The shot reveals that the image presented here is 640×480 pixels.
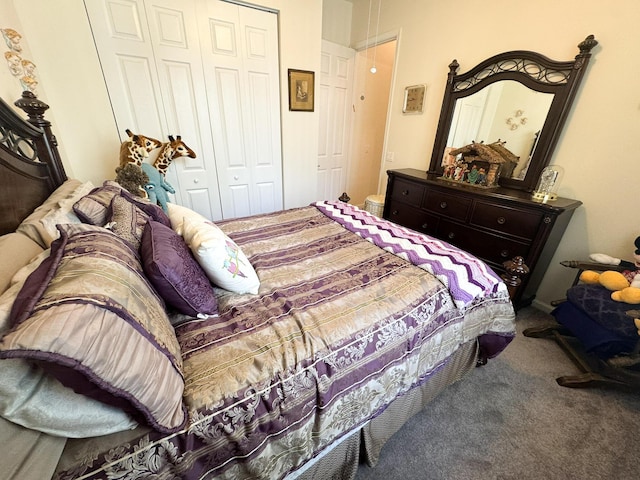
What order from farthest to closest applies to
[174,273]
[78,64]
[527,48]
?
[527,48] < [78,64] < [174,273]

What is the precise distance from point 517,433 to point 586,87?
233cm

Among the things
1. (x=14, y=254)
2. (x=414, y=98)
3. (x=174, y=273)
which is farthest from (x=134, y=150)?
(x=414, y=98)

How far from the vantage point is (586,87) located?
72.1 inches

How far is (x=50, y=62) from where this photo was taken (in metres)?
1.87

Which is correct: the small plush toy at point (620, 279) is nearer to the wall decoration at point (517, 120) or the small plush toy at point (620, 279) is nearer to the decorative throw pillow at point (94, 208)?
the wall decoration at point (517, 120)

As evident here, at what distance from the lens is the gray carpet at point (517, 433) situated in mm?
1176

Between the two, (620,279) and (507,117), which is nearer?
(620,279)

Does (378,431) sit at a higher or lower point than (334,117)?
lower

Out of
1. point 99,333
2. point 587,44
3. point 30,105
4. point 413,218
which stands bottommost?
point 413,218

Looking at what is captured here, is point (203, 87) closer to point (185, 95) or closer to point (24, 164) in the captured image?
point (185, 95)

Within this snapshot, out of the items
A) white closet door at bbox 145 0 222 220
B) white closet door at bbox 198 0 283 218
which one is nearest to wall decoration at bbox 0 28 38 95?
white closet door at bbox 145 0 222 220

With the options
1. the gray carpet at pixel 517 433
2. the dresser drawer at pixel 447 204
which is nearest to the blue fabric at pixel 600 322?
the gray carpet at pixel 517 433

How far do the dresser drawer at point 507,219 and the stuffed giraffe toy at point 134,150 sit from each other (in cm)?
279

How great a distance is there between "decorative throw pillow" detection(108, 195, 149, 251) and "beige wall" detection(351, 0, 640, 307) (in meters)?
2.88
